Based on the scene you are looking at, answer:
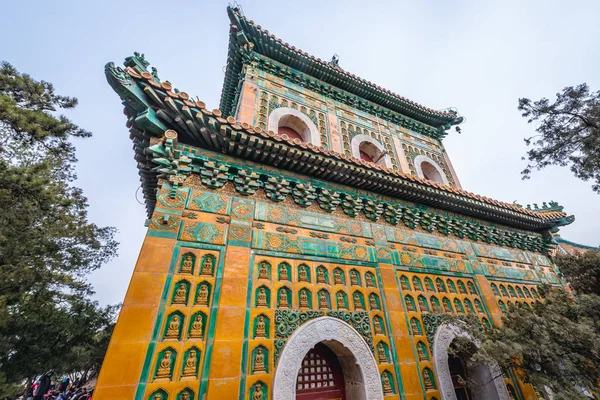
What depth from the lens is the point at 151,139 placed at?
4.15 meters

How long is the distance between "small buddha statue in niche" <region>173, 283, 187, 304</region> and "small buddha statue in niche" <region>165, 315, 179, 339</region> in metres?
0.19

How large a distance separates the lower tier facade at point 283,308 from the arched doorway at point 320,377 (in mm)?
20

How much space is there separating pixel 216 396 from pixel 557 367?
4859mm

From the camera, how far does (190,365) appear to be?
3129mm

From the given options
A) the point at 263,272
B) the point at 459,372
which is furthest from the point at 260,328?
the point at 459,372

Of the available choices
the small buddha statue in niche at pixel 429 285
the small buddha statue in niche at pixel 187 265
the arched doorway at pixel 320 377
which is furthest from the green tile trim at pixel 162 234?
the small buddha statue in niche at pixel 429 285

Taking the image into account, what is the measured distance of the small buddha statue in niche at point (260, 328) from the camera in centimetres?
363

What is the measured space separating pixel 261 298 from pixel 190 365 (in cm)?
122

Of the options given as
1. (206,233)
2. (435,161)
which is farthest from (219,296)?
(435,161)

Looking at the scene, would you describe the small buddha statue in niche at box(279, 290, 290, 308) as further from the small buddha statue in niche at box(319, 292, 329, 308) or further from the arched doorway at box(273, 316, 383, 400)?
the small buddha statue in niche at box(319, 292, 329, 308)

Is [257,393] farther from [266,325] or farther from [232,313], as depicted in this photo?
[232,313]

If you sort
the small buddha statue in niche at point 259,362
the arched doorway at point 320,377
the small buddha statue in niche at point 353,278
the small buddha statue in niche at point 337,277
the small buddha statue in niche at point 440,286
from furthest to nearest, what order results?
1. the small buddha statue in niche at point 440,286
2. the small buddha statue in niche at point 353,278
3. the small buddha statue in niche at point 337,277
4. the arched doorway at point 320,377
5. the small buddha statue in niche at point 259,362

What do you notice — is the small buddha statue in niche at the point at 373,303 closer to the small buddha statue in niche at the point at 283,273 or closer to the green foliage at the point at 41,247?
the small buddha statue in niche at the point at 283,273

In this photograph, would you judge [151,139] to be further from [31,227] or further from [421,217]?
Result: [31,227]
